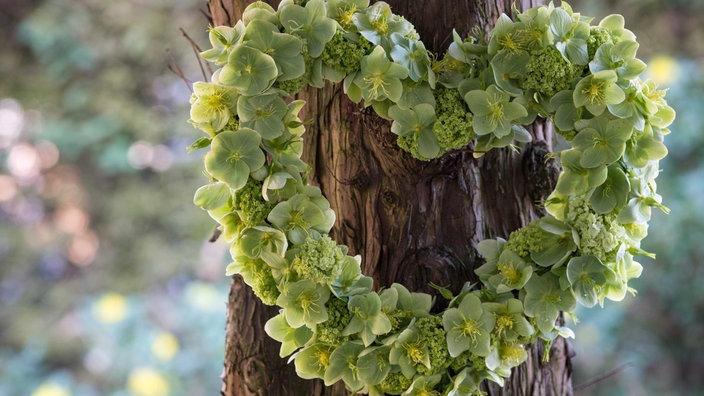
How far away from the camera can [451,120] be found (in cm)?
65

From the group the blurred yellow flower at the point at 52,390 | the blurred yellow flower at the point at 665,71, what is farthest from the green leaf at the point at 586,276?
the blurred yellow flower at the point at 52,390

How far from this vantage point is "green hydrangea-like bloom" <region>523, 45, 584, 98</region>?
25.3 inches

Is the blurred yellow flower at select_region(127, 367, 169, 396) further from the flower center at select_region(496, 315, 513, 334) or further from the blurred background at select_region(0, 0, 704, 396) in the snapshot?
the flower center at select_region(496, 315, 513, 334)

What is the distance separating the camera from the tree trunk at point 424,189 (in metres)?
0.70

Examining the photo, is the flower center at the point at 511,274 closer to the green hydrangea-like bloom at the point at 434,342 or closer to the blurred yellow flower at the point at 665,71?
the green hydrangea-like bloom at the point at 434,342

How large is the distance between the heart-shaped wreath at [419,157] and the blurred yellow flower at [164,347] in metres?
1.34

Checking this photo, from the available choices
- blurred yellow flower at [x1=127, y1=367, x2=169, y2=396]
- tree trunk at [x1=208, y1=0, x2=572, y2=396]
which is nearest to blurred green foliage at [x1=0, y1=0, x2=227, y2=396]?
blurred yellow flower at [x1=127, y1=367, x2=169, y2=396]

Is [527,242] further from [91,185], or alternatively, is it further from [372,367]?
[91,185]

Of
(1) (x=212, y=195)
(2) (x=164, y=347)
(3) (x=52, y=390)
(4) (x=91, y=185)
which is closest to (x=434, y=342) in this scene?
(1) (x=212, y=195)

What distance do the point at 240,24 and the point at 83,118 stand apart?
5.67ft

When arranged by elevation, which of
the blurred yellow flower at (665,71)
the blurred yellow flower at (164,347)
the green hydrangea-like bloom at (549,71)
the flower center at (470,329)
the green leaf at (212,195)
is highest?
the blurred yellow flower at (665,71)

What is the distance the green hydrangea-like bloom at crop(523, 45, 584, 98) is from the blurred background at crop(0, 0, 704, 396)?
1.33 meters

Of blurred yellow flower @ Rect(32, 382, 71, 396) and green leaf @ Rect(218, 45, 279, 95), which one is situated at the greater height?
blurred yellow flower @ Rect(32, 382, 71, 396)

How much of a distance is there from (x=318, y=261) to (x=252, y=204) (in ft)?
0.25
